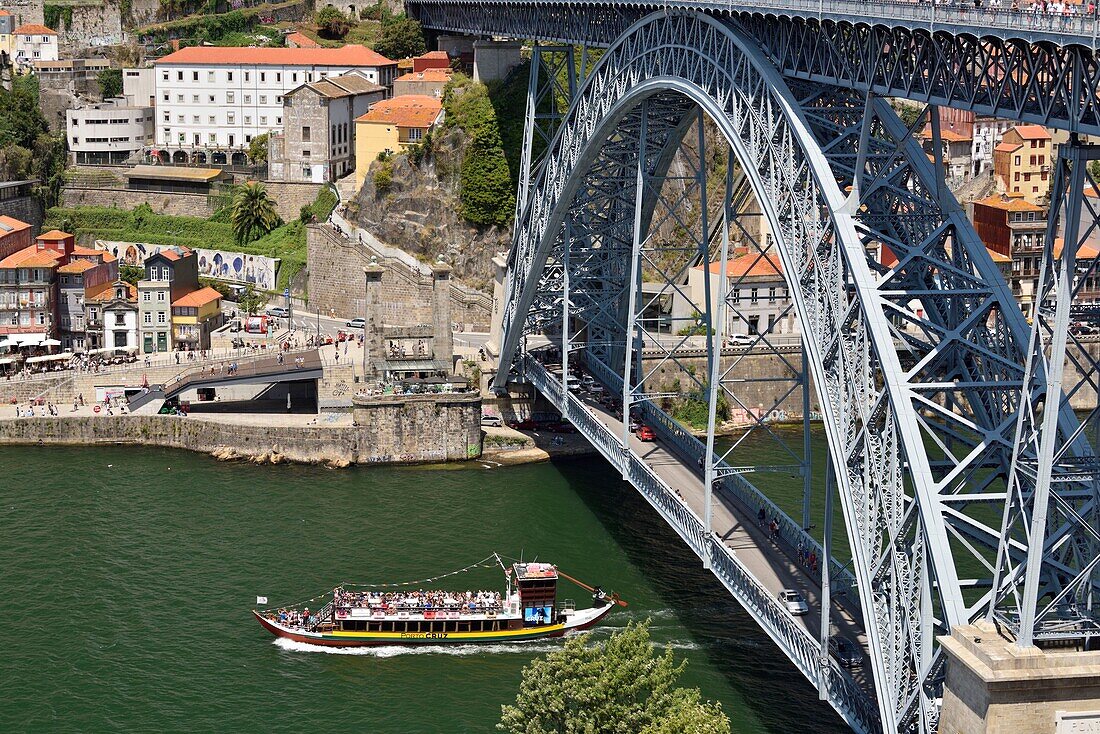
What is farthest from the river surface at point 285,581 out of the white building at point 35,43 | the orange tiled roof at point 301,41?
the white building at point 35,43

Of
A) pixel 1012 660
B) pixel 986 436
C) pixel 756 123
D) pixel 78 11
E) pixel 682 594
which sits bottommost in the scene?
pixel 682 594

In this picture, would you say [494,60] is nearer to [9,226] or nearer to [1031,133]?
[9,226]

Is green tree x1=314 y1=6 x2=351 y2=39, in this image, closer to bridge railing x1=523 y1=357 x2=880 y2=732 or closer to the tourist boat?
bridge railing x1=523 y1=357 x2=880 y2=732

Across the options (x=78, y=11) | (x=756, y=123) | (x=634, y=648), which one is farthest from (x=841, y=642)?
(x=78, y=11)

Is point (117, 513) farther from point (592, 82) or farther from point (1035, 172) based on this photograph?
point (1035, 172)

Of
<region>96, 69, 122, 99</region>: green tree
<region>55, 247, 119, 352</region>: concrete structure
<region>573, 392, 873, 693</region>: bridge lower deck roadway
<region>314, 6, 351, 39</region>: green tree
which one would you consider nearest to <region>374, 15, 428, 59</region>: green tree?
<region>314, 6, 351, 39</region>: green tree
